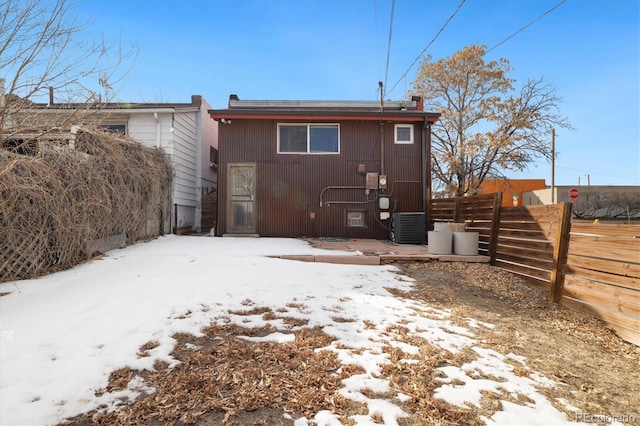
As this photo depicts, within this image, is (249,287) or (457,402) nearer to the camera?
(457,402)

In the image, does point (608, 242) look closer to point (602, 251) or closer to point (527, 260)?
point (602, 251)

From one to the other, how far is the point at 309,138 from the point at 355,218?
9.23 ft

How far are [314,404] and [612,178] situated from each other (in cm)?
5368

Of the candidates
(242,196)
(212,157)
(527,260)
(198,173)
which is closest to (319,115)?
(242,196)

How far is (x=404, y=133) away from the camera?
9344 mm

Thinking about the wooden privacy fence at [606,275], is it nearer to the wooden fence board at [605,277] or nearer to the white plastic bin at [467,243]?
the wooden fence board at [605,277]

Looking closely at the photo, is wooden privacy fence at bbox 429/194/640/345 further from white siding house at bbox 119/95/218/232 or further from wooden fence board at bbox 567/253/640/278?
white siding house at bbox 119/95/218/232

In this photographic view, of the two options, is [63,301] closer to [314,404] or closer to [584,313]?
[314,404]

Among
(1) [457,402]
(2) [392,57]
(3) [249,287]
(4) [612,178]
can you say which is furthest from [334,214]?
(4) [612,178]

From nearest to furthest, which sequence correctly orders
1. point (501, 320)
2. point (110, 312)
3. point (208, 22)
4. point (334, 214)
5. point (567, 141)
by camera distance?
point (110, 312), point (501, 320), point (208, 22), point (334, 214), point (567, 141)

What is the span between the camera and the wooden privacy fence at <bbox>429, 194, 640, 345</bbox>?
3281 millimetres

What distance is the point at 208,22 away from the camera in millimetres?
7410

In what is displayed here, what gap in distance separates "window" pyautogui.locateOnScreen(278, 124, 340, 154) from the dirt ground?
660cm

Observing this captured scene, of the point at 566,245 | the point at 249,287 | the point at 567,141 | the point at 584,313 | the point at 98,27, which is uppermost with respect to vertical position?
the point at 567,141
